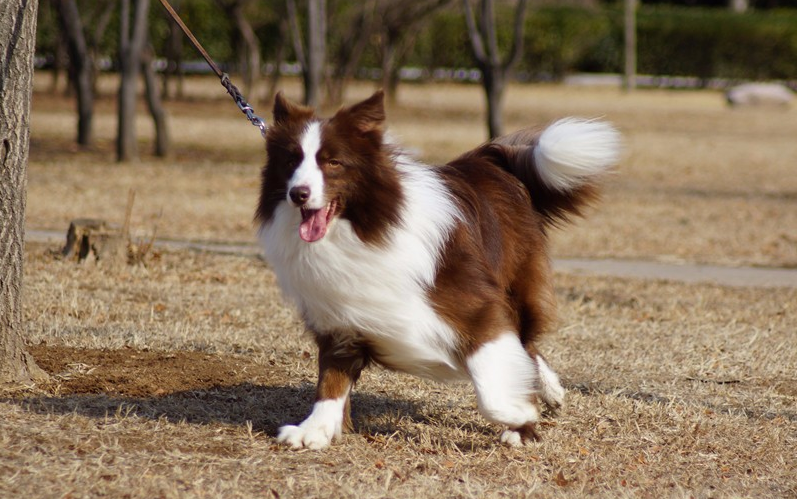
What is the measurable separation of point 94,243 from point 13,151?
12.5 ft

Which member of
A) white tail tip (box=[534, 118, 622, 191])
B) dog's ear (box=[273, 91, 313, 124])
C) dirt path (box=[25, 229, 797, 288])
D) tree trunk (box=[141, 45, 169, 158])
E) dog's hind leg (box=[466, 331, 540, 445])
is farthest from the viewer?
tree trunk (box=[141, 45, 169, 158])

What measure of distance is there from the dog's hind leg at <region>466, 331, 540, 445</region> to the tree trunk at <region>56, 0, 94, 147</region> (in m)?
12.5

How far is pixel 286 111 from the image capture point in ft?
14.5

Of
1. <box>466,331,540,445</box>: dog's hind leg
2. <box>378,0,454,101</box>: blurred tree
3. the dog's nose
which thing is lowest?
<box>466,331,540,445</box>: dog's hind leg

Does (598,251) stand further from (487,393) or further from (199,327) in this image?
(487,393)

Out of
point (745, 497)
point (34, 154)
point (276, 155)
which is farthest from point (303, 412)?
point (34, 154)

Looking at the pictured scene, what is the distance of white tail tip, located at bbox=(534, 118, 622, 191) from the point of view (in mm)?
5156

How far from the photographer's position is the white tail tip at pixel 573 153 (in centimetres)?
516

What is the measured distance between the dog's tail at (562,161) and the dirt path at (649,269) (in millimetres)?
4130

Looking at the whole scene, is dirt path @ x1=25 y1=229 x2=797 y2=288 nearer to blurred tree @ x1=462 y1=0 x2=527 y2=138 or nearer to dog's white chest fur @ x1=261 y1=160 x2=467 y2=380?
dog's white chest fur @ x1=261 y1=160 x2=467 y2=380

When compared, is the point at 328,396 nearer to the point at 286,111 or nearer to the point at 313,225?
the point at 313,225

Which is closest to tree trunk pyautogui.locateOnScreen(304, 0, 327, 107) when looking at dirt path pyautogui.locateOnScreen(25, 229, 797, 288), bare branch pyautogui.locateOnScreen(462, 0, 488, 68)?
bare branch pyautogui.locateOnScreen(462, 0, 488, 68)

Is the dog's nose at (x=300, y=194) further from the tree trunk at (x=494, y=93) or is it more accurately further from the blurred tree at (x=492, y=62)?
the tree trunk at (x=494, y=93)

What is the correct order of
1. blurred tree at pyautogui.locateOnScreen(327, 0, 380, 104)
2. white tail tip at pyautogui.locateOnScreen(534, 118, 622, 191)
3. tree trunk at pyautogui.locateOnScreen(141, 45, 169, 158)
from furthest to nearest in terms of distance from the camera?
1. blurred tree at pyautogui.locateOnScreen(327, 0, 380, 104)
2. tree trunk at pyautogui.locateOnScreen(141, 45, 169, 158)
3. white tail tip at pyautogui.locateOnScreen(534, 118, 622, 191)
